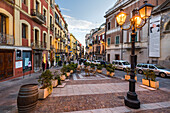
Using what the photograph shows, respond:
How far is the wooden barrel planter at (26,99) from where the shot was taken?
344cm

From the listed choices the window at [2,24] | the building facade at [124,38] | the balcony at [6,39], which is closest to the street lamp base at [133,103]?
the balcony at [6,39]

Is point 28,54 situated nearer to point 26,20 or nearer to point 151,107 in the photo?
point 26,20

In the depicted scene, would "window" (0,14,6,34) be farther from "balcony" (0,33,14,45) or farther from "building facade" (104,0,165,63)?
"building facade" (104,0,165,63)

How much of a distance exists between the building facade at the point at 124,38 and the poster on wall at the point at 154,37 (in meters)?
0.93

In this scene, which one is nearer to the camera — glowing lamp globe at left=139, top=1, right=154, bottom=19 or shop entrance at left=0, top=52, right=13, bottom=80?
glowing lamp globe at left=139, top=1, right=154, bottom=19

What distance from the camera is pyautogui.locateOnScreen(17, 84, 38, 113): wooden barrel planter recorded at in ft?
11.3

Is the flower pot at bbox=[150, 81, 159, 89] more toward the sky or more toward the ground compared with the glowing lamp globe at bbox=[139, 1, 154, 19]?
more toward the ground

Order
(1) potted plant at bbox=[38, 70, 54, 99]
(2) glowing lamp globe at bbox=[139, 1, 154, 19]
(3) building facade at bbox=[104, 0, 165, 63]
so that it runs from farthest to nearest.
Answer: (3) building facade at bbox=[104, 0, 165, 63] < (1) potted plant at bbox=[38, 70, 54, 99] < (2) glowing lamp globe at bbox=[139, 1, 154, 19]

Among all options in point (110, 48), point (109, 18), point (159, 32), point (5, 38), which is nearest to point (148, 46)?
point (159, 32)

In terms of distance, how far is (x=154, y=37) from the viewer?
15586mm

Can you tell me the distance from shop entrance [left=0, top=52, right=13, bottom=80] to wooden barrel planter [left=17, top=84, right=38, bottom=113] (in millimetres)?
7256

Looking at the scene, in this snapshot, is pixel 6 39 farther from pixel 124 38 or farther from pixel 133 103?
pixel 124 38

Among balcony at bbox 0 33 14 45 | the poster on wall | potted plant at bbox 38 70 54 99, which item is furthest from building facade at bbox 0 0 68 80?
the poster on wall

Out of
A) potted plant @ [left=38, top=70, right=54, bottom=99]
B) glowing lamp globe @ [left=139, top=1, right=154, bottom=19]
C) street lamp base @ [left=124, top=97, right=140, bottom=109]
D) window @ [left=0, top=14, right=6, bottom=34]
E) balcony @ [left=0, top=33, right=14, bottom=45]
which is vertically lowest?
street lamp base @ [left=124, top=97, right=140, bottom=109]
